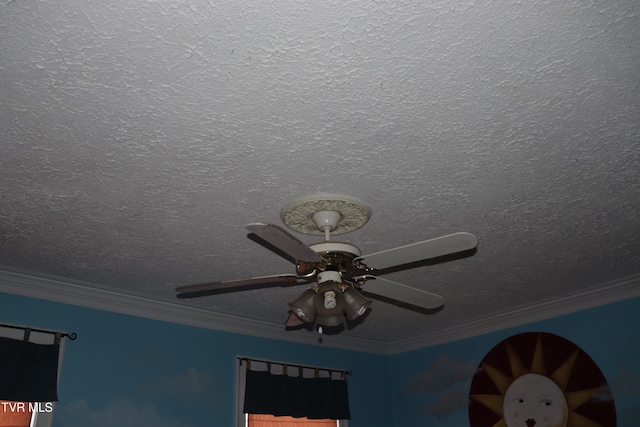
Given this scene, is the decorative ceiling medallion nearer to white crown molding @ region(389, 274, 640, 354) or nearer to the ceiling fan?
the ceiling fan

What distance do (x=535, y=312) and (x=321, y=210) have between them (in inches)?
95.4

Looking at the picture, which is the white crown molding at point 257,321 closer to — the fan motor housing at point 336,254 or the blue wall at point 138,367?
the blue wall at point 138,367

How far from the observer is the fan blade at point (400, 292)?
2.45 metres

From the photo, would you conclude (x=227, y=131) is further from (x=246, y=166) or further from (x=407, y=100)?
(x=407, y=100)

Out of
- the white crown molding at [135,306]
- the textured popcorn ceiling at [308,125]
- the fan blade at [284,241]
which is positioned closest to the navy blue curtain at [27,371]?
the white crown molding at [135,306]

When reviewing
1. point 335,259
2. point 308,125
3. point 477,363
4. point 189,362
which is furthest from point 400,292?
point 477,363

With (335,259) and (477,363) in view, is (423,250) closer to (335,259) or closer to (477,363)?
(335,259)

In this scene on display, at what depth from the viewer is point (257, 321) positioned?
14.2 feet

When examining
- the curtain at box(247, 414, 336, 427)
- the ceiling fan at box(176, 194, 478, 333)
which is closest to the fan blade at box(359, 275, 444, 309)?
the ceiling fan at box(176, 194, 478, 333)

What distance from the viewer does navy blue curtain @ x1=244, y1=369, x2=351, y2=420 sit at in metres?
4.06

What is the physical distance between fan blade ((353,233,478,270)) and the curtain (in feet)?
7.54

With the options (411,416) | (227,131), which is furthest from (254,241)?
(411,416)

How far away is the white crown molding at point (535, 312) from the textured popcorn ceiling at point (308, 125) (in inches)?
25.0

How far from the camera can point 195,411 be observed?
149 inches
